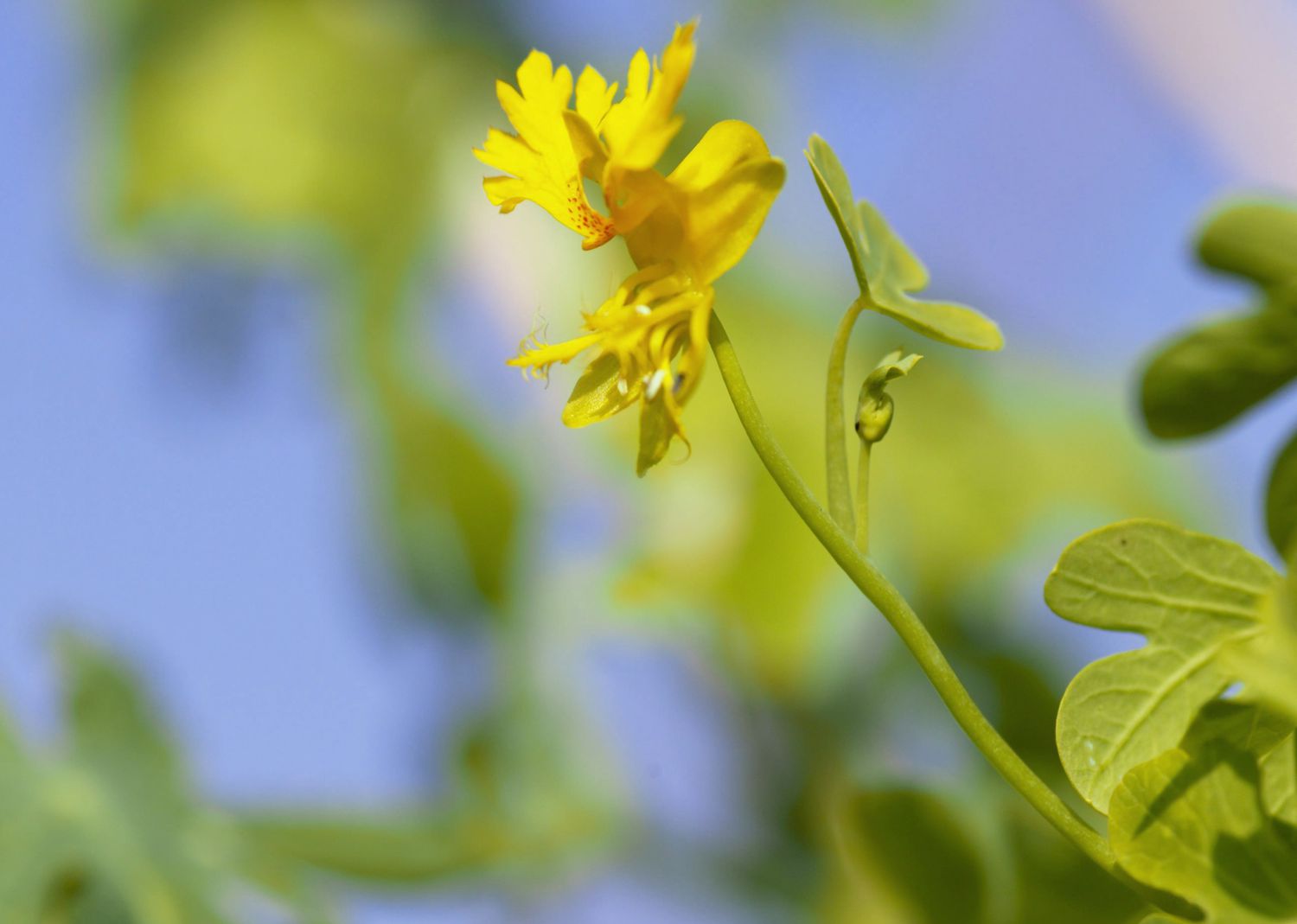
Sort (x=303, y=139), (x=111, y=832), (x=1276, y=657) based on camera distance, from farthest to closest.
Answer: (x=303, y=139) < (x=111, y=832) < (x=1276, y=657)

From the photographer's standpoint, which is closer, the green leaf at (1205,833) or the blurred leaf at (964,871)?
the green leaf at (1205,833)

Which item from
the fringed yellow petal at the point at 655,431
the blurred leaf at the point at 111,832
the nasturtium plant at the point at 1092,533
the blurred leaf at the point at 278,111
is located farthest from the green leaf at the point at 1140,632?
the blurred leaf at the point at 278,111

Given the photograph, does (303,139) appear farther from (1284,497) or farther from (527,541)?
(1284,497)

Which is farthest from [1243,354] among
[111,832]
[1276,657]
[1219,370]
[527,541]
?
[527,541]

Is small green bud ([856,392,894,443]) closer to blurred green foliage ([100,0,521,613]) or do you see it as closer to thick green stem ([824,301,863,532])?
thick green stem ([824,301,863,532])

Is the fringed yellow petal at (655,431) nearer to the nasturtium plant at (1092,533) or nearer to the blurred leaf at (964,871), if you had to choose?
the nasturtium plant at (1092,533)

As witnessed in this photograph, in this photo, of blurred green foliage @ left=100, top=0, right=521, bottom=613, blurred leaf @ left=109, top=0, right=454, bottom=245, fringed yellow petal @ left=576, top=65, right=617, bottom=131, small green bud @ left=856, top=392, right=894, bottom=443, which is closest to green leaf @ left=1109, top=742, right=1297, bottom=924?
small green bud @ left=856, top=392, right=894, bottom=443

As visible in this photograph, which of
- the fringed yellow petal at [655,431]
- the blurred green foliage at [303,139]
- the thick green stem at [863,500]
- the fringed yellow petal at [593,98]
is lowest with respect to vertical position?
the thick green stem at [863,500]
